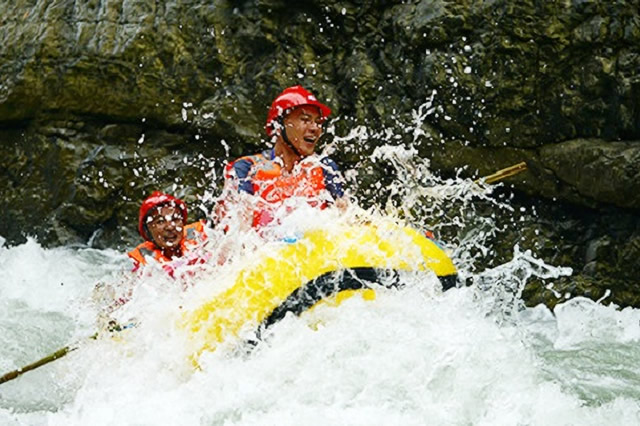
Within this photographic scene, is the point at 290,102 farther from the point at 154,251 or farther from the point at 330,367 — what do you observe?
the point at 330,367

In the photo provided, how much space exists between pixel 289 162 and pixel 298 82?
2.28m

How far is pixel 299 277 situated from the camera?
187 inches

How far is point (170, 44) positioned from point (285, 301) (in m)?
3.96

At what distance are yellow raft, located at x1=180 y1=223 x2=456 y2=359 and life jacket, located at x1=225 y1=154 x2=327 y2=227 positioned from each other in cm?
42

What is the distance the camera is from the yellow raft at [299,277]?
185 inches

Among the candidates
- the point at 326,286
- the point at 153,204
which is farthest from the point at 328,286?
the point at 153,204

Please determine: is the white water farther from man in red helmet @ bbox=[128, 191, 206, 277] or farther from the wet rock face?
the wet rock face

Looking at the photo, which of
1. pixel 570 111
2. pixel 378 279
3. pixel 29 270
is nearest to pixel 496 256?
pixel 570 111

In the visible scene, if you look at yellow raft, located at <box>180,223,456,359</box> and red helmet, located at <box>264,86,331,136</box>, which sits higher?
red helmet, located at <box>264,86,331,136</box>

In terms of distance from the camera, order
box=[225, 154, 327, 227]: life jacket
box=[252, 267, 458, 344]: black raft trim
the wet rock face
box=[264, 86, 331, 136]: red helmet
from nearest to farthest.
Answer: box=[252, 267, 458, 344]: black raft trim → box=[225, 154, 327, 227]: life jacket → box=[264, 86, 331, 136]: red helmet → the wet rock face

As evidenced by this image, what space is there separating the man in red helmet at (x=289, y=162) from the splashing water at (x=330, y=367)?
0.31 m

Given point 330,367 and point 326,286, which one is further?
point 326,286

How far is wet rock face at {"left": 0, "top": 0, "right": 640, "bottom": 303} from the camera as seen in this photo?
6.67m

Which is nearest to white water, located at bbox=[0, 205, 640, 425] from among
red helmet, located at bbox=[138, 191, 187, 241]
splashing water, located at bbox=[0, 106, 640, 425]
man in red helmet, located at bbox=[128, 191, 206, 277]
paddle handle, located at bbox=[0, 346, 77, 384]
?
splashing water, located at bbox=[0, 106, 640, 425]
